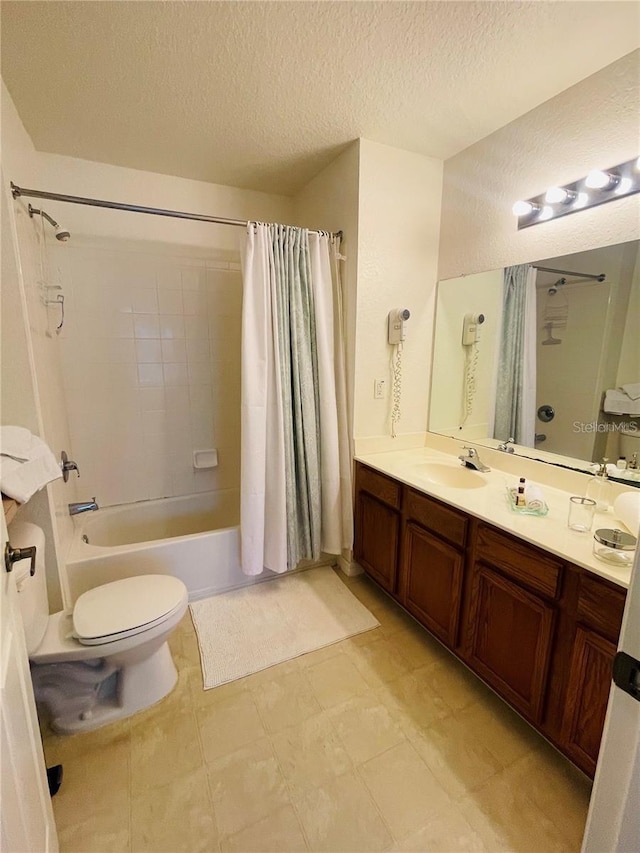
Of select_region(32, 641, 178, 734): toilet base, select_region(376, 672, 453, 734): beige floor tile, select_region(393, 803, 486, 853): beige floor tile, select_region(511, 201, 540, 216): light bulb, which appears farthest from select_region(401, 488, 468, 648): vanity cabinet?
→ select_region(511, 201, 540, 216): light bulb

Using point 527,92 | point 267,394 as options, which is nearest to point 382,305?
point 267,394

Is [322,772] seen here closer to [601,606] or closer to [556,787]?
[556,787]

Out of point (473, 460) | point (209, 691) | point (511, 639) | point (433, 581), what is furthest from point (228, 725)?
point (473, 460)

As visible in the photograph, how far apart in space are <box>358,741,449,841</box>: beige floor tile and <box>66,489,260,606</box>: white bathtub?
121 centimetres

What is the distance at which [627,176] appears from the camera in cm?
138

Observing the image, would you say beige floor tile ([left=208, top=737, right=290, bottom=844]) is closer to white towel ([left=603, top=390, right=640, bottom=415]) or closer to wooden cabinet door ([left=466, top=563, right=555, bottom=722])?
wooden cabinet door ([left=466, top=563, right=555, bottom=722])

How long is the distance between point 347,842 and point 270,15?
2.56 m

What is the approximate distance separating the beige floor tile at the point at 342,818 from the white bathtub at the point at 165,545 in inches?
46.3

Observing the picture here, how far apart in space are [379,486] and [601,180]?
1.58 meters

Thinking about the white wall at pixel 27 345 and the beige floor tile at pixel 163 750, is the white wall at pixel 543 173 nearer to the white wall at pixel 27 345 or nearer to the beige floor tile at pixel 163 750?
the white wall at pixel 27 345

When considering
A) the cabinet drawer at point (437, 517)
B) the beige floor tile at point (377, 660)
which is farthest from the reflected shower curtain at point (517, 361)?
the beige floor tile at point (377, 660)

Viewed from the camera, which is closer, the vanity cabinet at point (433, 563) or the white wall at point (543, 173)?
the white wall at point (543, 173)

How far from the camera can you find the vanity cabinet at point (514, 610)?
110 centimetres

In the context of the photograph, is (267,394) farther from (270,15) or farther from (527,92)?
(527,92)
